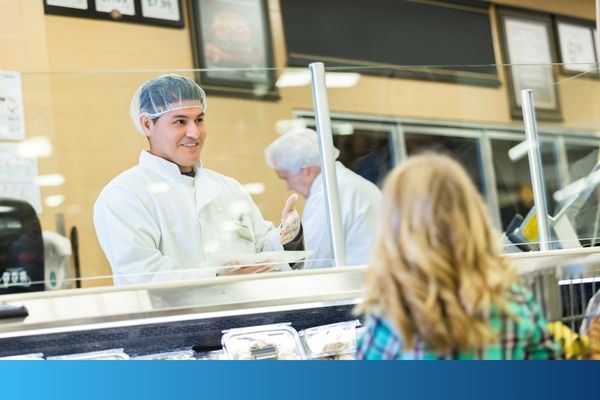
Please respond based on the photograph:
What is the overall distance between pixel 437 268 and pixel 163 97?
1.07 m

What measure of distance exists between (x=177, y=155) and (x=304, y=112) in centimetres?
37

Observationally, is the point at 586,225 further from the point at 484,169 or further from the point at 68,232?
the point at 68,232

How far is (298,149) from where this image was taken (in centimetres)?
258

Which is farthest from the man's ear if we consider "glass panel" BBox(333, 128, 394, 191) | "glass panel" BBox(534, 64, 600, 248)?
"glass panel" BBox(534, 64, 600, 248)

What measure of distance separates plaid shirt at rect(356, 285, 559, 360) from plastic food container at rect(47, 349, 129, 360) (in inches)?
38.7

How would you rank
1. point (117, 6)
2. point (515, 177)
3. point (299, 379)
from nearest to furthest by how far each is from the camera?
1. point (299, 379)
2. point (515, 177)
3. point (117, 6)

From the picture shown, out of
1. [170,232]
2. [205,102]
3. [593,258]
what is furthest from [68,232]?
[593,258]

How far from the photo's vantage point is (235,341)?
2500mm

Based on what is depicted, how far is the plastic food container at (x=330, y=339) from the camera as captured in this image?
2.55 meters

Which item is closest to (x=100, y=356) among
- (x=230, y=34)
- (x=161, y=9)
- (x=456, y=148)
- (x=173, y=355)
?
(x=173, y=355)

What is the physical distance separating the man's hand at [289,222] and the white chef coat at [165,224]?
2 centimetres

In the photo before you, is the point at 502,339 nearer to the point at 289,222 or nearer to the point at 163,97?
the point at 289,222

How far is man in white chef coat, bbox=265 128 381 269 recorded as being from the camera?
2.50 m

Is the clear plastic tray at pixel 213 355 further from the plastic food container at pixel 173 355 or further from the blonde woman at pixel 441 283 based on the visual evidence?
the blonde woman at pixel 441 283
